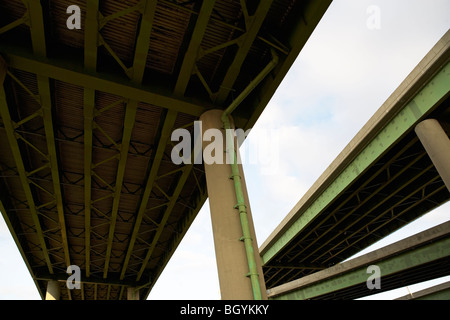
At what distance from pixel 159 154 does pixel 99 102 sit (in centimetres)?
297

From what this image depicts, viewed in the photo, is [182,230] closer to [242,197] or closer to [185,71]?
[242,197]

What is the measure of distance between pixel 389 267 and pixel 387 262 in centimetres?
38

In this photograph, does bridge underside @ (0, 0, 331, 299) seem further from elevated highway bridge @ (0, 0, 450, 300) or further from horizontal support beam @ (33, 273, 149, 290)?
horizontal support beam @ (33, 273, 149, 290)

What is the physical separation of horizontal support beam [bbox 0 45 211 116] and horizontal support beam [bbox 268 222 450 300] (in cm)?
1760

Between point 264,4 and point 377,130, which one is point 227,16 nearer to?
point 264,4

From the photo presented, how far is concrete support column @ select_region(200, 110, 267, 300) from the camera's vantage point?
6.80m

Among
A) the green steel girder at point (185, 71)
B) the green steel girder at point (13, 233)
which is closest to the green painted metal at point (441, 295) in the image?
the green steel girder at point (185, 71)

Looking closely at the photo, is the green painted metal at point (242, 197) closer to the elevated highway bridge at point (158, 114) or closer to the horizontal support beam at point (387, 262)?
the elevated highway bridge at point (158, 114)

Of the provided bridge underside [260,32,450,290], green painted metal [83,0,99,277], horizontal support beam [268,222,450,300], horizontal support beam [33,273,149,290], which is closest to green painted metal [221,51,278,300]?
green painted metal [83,0,99,277]

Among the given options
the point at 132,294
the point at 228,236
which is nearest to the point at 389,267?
the point at 228,236

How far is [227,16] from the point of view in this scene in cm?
798

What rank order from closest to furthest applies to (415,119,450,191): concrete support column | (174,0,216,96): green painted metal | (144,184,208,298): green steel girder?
(174,0,216,96): green painted metal → (415,119,450,191): concrete support column → (144,184,208,298): green steel girder
